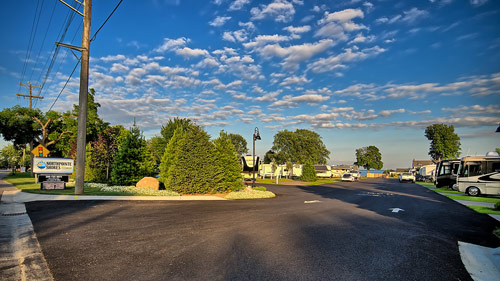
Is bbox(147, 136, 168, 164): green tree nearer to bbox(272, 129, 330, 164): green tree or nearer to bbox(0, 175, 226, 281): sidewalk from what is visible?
bbox(0, 175, 226, 281): sidewalk

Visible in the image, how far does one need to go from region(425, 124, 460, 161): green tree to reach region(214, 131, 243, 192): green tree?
8068 cm

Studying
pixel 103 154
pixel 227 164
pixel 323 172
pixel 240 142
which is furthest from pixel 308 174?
pixel 240 142

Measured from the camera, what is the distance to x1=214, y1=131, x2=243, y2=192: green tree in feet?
65.5

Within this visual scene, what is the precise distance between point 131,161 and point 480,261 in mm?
20821

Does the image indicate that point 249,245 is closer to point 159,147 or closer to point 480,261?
point 480,261

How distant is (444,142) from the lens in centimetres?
8119

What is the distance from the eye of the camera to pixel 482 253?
611cm

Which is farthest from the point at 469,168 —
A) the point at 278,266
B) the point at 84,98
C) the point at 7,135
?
the point at 7,135

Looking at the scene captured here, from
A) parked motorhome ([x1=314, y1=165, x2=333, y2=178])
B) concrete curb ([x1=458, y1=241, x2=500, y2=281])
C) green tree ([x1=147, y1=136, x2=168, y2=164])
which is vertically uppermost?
green tree ([x1=147, y1=136, x2=168, y2=164])

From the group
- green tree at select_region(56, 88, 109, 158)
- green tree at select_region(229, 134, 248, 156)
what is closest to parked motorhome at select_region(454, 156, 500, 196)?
green tree at select_region(56, 88, 109, 158)

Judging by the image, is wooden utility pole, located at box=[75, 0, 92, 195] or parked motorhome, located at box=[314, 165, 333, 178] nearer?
wooden utility pole, located at box=[75, 0, 92, 195]

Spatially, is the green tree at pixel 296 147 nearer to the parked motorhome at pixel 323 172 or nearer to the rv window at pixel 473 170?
the parked motorhome at pixel 323 172

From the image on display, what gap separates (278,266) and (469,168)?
85.0 feet

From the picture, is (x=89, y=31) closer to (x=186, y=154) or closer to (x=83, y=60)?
(x=83, y=60)
